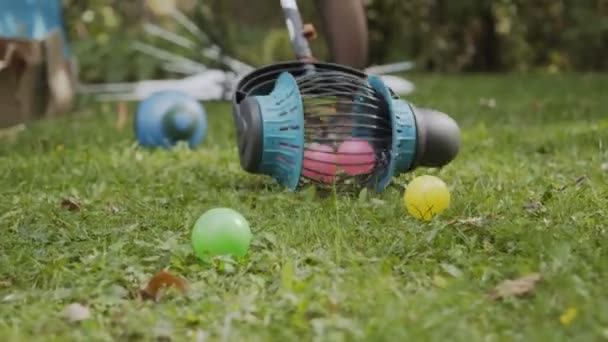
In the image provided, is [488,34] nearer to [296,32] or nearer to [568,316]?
[296,32]

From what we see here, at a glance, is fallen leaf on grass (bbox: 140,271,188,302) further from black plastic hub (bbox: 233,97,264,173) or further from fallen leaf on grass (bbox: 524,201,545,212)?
fallen leaf on grass (bbox: 524,201,545,212)

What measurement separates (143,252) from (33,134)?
7.09ft

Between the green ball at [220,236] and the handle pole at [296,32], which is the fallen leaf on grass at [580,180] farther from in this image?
the green ball at [220,236]

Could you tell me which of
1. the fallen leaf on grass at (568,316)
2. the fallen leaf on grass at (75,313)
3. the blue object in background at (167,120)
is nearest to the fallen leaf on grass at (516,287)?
the fallen leaf on grass at (568,316)

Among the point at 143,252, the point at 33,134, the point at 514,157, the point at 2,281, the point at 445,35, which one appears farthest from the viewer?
the point at 445,35

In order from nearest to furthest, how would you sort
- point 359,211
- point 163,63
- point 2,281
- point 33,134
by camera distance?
point 2,281 → point 359,211 → point 33,134 → point 163,63

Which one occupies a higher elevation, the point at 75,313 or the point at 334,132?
the point at 334,132

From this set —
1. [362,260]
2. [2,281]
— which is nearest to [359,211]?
[362,260]

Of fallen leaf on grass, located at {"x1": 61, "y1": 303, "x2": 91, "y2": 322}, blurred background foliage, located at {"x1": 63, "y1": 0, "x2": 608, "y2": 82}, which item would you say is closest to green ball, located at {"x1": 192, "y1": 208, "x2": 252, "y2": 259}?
fallen leaf on grass, located at {"x1": 61, "y1": 303, "x2": 91, "y2": 322}

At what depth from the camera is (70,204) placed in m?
2.22

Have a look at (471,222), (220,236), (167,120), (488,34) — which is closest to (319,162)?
(471,222)

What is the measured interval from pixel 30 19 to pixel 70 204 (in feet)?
7.40

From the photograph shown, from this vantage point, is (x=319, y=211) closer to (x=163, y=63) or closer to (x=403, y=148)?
(x=403, y=148)

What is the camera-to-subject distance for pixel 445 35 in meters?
8.32
